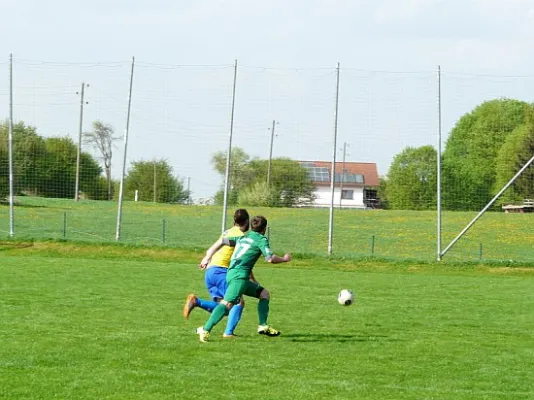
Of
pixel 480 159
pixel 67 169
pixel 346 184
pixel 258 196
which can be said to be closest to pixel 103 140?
pixel 67 169

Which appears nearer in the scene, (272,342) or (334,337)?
(272,342)

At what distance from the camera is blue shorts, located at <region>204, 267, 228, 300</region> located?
12.0 meters

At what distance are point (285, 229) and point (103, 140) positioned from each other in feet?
22.4

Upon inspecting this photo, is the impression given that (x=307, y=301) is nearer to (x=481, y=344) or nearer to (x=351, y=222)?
(x=481, y=344)

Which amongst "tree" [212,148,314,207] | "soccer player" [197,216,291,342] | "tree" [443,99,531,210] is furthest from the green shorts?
"tree" [212,148,314,207]

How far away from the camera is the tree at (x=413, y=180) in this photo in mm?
29391

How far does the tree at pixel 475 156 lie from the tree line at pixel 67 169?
8408 mm

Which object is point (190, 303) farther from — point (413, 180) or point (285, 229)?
point (413, 180)

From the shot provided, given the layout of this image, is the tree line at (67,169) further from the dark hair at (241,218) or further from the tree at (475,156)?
the dark hair at (241,218)

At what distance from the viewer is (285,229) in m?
32.9

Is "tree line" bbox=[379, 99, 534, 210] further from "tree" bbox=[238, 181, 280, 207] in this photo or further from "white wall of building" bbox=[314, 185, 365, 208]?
"tree" bbox=[238, 181, 280, 207]

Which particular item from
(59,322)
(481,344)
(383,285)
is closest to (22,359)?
(59,322)

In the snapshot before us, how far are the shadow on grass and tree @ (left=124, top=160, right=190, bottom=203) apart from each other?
61.2 ft

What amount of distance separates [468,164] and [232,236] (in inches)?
751
